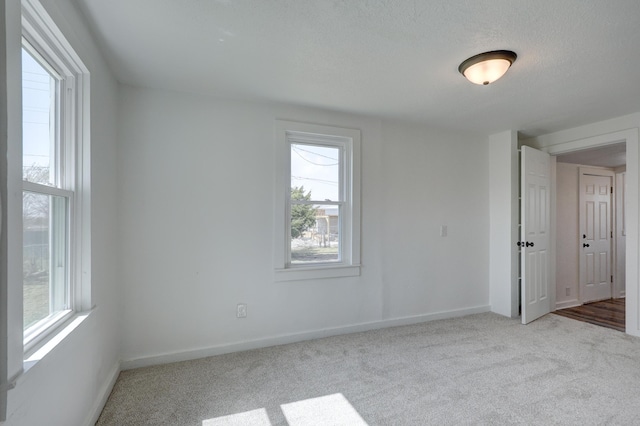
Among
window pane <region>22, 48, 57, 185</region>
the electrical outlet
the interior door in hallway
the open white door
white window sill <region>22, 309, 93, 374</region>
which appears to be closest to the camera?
white window sill <region>22, 309, 93, 374</region>

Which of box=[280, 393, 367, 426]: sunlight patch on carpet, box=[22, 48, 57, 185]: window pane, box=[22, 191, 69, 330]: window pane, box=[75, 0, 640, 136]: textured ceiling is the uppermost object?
box=[75, 0, 640, 136]: textured ceiling

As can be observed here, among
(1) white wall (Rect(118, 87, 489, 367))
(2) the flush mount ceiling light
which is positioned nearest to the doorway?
(1) white wall (Rect(118, 87, 489, 367))

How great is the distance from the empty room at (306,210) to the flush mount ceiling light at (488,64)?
1cm

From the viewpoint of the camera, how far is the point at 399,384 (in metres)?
2.34

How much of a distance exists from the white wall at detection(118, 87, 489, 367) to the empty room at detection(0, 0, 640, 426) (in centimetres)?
2

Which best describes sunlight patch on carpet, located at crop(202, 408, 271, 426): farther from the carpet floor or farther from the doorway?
the doorway

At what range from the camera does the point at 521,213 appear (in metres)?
3.80

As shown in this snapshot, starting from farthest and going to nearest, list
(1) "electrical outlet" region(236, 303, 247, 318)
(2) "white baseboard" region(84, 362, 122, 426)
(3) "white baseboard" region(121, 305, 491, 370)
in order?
(1) "electrical outlet" region(236, 303, 247, 318), (3) "white baseboard" region(121, 305, 491, 370), (2) "white baseboard" region(84, 362, 122, 426)

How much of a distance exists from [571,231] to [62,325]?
19.2 feet

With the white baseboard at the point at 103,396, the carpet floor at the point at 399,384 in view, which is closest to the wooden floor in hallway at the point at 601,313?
the carpet floor at the point at 399,384

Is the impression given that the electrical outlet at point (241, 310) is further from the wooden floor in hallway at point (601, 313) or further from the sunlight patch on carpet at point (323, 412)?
the wooden floor in hallway at point (601, 313)

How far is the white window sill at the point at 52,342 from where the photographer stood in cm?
121

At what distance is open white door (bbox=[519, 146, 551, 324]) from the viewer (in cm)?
367

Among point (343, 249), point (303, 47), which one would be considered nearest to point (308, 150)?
point (343, 249)
